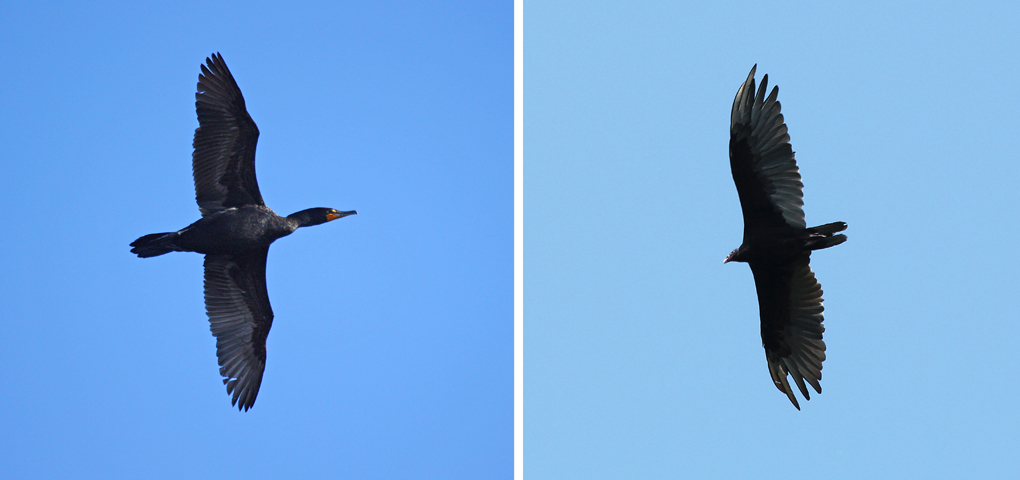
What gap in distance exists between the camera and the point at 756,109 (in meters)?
7.14

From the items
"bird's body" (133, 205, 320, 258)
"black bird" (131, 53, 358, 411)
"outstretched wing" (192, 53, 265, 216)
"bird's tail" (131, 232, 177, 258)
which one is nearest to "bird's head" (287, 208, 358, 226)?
"black bird" (131, 53, 358, 411)

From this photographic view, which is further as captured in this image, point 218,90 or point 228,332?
point 228,332

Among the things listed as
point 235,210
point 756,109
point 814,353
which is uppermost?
point 756,109

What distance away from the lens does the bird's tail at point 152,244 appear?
7879 mm

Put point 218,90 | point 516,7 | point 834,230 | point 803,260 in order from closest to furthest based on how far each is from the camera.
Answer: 1. point 834,230
2. point 803,260
3. point 218,90
4. point 516,7

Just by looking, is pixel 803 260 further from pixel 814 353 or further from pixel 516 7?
pixel 516 7

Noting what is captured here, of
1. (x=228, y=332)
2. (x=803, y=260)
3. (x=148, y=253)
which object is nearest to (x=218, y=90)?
(x=148, y=253)

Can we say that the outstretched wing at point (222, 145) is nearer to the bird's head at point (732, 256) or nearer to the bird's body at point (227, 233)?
the bird's body at point (227, 233)

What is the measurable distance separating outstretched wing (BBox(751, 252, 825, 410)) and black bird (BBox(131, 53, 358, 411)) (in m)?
4.16

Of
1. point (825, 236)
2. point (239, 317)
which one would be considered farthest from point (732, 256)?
point (239, 317)

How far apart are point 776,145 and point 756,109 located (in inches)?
13.7

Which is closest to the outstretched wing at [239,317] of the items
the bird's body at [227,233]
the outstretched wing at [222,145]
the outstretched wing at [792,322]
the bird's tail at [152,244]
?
the bird's body at [227,233]

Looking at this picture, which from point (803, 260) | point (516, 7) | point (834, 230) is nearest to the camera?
point (834, 230)

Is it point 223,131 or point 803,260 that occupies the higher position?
point 223,131
